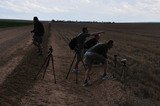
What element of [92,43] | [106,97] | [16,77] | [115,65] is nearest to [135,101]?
[106,97]

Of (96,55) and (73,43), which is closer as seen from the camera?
(96,55)

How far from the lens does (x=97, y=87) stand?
15266 mm

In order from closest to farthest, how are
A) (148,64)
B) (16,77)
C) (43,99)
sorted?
(43,99), (16,77), (148,64)

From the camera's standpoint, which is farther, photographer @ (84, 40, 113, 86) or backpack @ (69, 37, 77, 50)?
backpack @ (69, 37, 77, 50)

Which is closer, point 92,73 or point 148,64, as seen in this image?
point 92,73

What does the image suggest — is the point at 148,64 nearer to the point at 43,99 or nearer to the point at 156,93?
the point at 156,93

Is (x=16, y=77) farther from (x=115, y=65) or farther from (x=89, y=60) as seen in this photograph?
(x=115, y=65)

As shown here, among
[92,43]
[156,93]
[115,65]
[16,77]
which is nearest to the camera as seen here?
[156,93]

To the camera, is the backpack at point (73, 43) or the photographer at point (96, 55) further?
the backpack at point (73, 43)

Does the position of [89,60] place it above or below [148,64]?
above

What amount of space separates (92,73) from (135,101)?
5.18 m

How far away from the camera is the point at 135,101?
1322cm

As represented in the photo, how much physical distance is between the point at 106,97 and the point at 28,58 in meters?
8.97

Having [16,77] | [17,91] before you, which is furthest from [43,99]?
[16,77]
